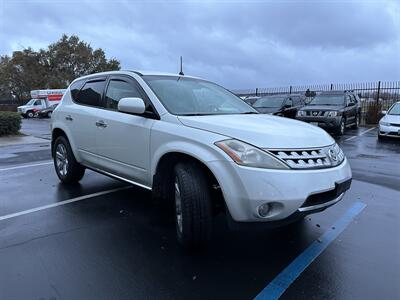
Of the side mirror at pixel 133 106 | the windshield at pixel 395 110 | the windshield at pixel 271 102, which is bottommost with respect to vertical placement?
the windshield at pixel 395 110

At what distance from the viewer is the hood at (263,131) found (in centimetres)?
323

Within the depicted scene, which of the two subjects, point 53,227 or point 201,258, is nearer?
point 201,258

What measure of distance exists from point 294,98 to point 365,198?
10945 mm

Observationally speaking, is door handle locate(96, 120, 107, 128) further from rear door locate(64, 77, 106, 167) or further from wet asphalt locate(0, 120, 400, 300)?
wet asphalt locate(0, 120, 400, 300)

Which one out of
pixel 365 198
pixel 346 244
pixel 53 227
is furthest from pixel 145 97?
pixel 365 198

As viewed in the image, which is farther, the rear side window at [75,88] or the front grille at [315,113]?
the front grille at [315,113]

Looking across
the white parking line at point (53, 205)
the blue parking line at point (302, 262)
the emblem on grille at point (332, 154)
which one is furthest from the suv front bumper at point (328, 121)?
the emblem on grille at point (332, 154)

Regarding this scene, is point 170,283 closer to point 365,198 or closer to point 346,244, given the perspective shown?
point 346,244

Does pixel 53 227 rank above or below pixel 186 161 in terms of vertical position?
below

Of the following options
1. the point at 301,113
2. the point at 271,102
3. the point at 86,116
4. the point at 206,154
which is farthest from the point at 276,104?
the point at 206,154

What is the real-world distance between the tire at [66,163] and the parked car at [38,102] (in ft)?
105

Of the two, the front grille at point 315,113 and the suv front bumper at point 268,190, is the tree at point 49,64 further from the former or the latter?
the suv front bumper at point 268,190

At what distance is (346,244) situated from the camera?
3.82 meters

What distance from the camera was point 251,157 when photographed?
10.2 feet
